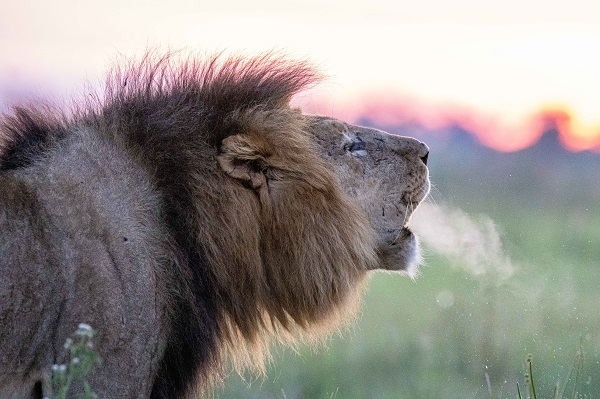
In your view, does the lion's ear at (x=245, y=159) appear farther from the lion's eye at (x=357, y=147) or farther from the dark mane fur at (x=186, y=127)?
the lion's eye at (x=357, y=147)

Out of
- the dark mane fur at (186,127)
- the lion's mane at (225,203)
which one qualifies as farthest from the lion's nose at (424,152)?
the dark mane fur at (186,127)

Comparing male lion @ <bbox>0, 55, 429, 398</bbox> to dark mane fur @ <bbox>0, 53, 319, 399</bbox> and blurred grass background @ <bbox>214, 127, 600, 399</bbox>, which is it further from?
blurred grass background @ <bbox>214, 127, 600, 399</bbox>

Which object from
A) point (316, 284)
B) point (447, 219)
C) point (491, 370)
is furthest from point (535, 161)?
point (316, 284)

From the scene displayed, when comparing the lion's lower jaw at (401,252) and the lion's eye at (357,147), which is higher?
the lion's eye at (357,147)

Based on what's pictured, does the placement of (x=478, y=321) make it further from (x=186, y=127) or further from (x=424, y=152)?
(x=186, y=127)

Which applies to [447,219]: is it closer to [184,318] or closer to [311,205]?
[311,205]

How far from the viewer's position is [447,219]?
5863 millimetres

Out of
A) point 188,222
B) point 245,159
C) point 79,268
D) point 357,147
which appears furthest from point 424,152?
point 79,268

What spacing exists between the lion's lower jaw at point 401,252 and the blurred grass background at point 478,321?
225cm

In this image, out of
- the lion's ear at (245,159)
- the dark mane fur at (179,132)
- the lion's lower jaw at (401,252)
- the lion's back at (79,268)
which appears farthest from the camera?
the lion's lower jaw at (401,252)

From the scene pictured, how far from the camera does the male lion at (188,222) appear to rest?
342 cm

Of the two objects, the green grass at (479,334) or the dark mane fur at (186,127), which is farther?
the green grass at (479,334)

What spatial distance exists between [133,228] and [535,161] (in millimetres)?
8067

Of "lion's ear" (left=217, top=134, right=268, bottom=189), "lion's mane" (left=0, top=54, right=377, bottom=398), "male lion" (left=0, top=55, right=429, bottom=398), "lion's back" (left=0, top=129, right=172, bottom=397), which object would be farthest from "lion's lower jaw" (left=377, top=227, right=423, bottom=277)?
"lion's back" (left=0, top=129, right=172, bottom=397)
